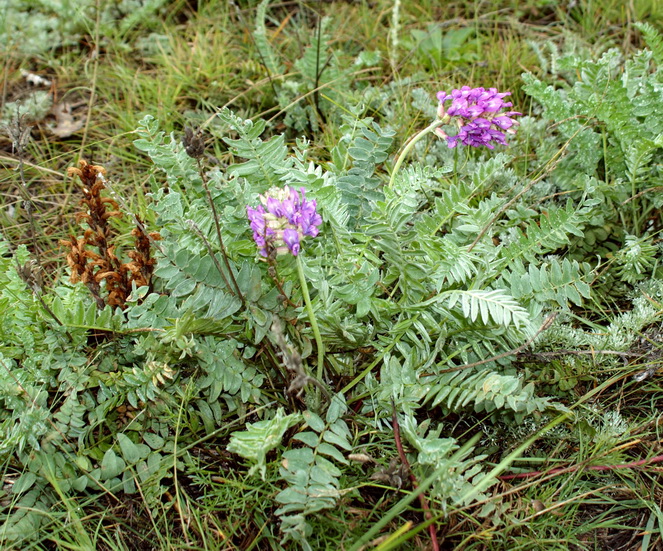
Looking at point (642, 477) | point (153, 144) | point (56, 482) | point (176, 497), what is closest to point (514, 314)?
point (642, 477)

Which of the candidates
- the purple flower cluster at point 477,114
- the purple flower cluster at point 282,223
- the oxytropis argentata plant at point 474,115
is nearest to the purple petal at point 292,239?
the purple flower cluster at point 282,223

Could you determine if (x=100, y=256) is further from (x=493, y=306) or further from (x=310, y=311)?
(x=493, y=306)

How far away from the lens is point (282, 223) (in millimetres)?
1533

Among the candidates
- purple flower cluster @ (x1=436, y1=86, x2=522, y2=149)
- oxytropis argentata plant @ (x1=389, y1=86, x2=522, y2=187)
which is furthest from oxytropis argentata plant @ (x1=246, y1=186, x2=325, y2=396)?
purple flower cluster @ (x1=436, y1=86, x2=522, y2=149)

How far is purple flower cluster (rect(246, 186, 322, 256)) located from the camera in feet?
4.99

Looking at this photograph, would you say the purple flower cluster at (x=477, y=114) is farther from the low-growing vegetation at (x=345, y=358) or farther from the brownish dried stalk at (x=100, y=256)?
the brownish dried stalk at (x=100, y=256)

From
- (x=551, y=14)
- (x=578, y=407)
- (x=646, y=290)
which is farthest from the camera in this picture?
(x=551, y=14)

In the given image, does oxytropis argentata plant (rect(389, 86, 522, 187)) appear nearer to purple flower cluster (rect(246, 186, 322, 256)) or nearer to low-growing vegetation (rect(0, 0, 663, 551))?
low-growing vegetation (rect(0, 0, 663, 551))

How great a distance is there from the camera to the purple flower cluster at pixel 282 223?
4.99 feet

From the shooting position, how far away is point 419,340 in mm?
1815

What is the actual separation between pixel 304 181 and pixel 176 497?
99cm

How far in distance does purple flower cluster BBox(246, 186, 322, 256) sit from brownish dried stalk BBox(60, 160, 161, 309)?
57 cm

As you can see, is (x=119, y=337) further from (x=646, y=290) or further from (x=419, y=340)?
(x=646, y=290)

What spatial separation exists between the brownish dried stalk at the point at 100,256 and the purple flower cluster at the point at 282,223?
0.57m
